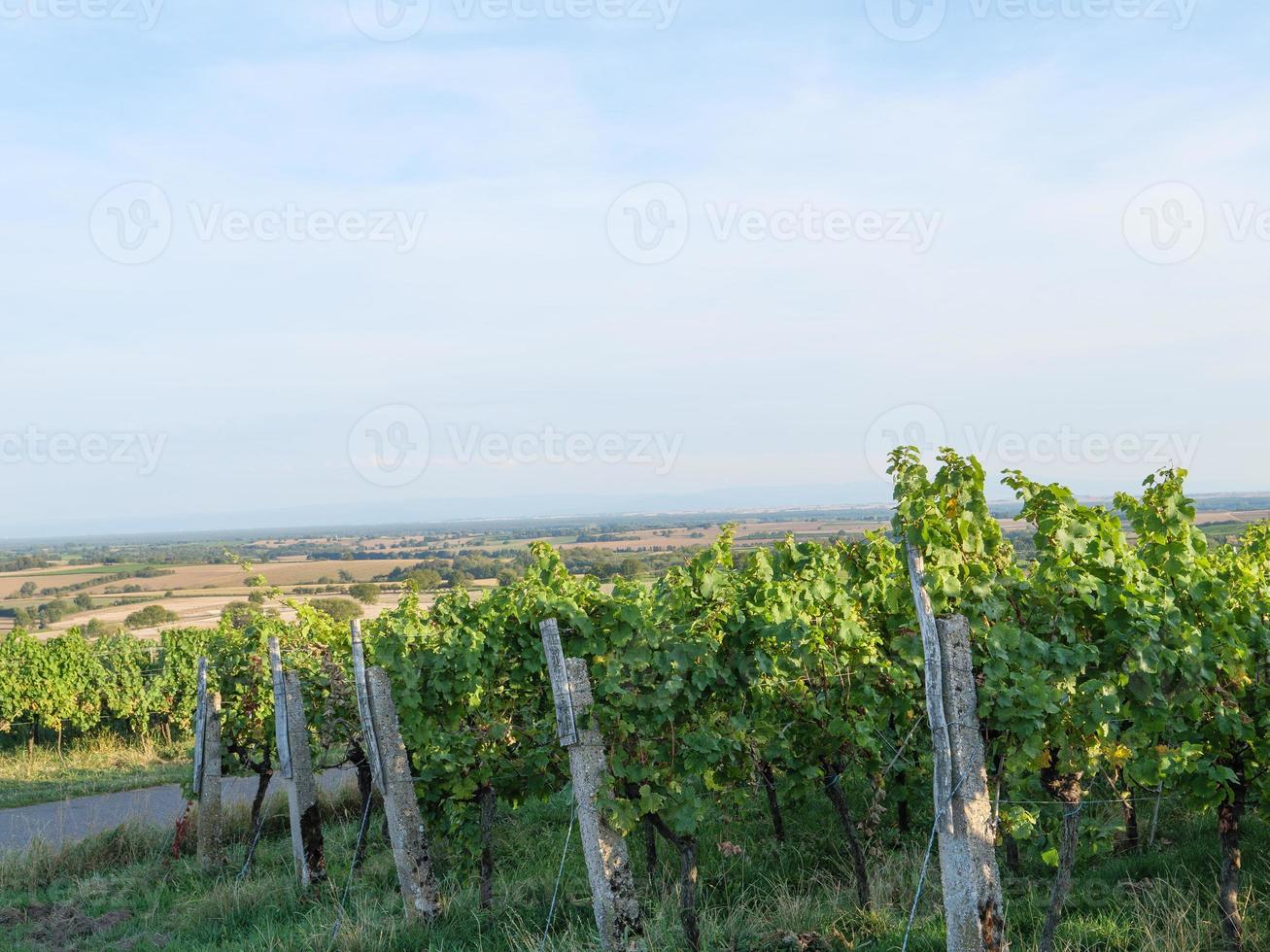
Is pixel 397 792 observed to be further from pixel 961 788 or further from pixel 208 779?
pixel 961 788

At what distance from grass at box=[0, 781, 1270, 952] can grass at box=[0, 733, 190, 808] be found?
6513 millimetres

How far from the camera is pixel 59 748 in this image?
65.3 ft

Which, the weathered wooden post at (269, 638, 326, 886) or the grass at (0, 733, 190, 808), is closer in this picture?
the weathered wooden post at (269, 638, 326, 886)

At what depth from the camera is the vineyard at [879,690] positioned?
5500 mm

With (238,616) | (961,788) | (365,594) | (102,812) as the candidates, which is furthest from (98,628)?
(961,788)

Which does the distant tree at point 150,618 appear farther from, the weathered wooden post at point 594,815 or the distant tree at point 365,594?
the weathered wooden post at point 594,815

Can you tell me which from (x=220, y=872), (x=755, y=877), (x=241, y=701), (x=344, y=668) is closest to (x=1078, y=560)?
(x=755, y=877)

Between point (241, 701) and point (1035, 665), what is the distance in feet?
29.3

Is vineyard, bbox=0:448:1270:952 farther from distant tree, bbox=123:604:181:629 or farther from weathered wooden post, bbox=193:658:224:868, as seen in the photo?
distant tree, bbox=123:604:181:629

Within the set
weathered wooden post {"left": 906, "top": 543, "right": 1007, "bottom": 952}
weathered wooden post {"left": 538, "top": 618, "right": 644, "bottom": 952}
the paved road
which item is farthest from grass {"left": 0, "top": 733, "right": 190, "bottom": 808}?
weathered wooden post {"left": 906, "top": 543, "right": 1007, "bottom": 952}

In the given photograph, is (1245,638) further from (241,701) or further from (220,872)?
(241,701)

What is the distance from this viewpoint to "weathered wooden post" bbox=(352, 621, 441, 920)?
7496 mm

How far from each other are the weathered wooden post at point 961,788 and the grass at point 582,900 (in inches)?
38.8

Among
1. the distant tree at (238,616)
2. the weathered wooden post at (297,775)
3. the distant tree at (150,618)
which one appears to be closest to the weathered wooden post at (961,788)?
the weathered wooden post at (297,775)
